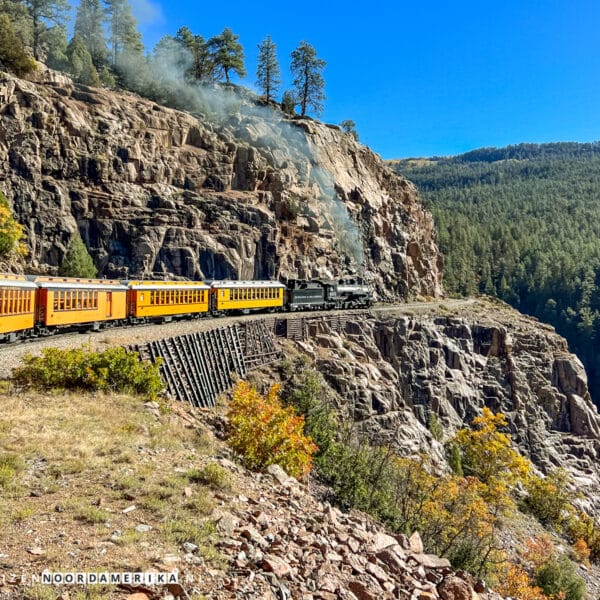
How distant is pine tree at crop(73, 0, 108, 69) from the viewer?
76.2m

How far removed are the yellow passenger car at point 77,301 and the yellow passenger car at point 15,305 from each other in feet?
2.09

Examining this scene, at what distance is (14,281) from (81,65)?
54.0 m

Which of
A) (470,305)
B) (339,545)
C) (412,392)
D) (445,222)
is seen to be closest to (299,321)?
(412,392)

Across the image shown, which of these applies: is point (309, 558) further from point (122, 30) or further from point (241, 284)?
point (122, 30)

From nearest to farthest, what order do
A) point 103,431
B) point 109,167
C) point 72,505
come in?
1. point 72,505
2. point 103,431
3. point 109,167

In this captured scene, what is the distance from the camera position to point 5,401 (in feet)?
42.0

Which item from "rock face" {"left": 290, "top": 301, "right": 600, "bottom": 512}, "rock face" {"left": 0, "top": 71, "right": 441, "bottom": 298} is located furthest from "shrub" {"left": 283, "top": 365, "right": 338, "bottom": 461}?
"rock face" {"left": 0, "top": 71, "right": 441, "bottom": 298}

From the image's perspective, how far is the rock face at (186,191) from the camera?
44406mm

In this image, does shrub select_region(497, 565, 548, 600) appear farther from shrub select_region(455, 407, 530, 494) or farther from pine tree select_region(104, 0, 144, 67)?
pine tree select_region(104, 0, 144, 67)

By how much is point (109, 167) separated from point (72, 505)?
4712 cm

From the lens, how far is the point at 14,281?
2070cm

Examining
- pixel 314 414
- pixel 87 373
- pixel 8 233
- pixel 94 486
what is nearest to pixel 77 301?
pixel 87 373

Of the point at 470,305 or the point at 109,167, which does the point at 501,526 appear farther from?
the point at 109,167

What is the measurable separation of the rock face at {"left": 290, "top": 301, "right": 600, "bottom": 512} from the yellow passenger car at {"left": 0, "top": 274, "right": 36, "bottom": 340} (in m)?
18.0
